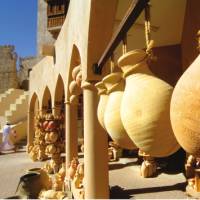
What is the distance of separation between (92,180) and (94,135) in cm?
54

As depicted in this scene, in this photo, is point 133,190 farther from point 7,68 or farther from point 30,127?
point 7,68

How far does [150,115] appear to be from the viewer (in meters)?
1.03

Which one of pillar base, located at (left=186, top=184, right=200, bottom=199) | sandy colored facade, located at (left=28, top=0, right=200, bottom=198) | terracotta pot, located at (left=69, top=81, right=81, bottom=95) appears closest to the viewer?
sandy colored facade, located at (left=28, top=0, right=200, bottom=198)

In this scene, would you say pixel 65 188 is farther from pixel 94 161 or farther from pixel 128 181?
pixel 94 161

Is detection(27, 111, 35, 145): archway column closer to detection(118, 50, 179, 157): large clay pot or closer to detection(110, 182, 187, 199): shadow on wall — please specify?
detection(110, 182, 187, 199): shadow on wall

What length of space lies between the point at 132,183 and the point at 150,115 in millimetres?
5462

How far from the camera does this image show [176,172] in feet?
22.2

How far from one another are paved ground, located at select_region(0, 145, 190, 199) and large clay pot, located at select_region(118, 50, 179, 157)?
4.32 meters

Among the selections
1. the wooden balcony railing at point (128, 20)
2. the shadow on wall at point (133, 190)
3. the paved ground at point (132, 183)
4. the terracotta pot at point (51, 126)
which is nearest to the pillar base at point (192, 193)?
the paved ground at point (132, 183)

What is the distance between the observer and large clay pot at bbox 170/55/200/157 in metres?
0.71

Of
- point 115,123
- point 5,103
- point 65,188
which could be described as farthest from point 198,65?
point 5,103

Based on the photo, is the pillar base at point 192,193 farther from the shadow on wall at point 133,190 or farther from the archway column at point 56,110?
the archway column at point 56,110

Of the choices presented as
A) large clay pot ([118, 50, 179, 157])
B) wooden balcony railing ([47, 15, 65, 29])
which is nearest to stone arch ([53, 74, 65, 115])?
large clay pot ([118, 50, 179, 157])

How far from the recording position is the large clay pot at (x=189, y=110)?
2.34ft
